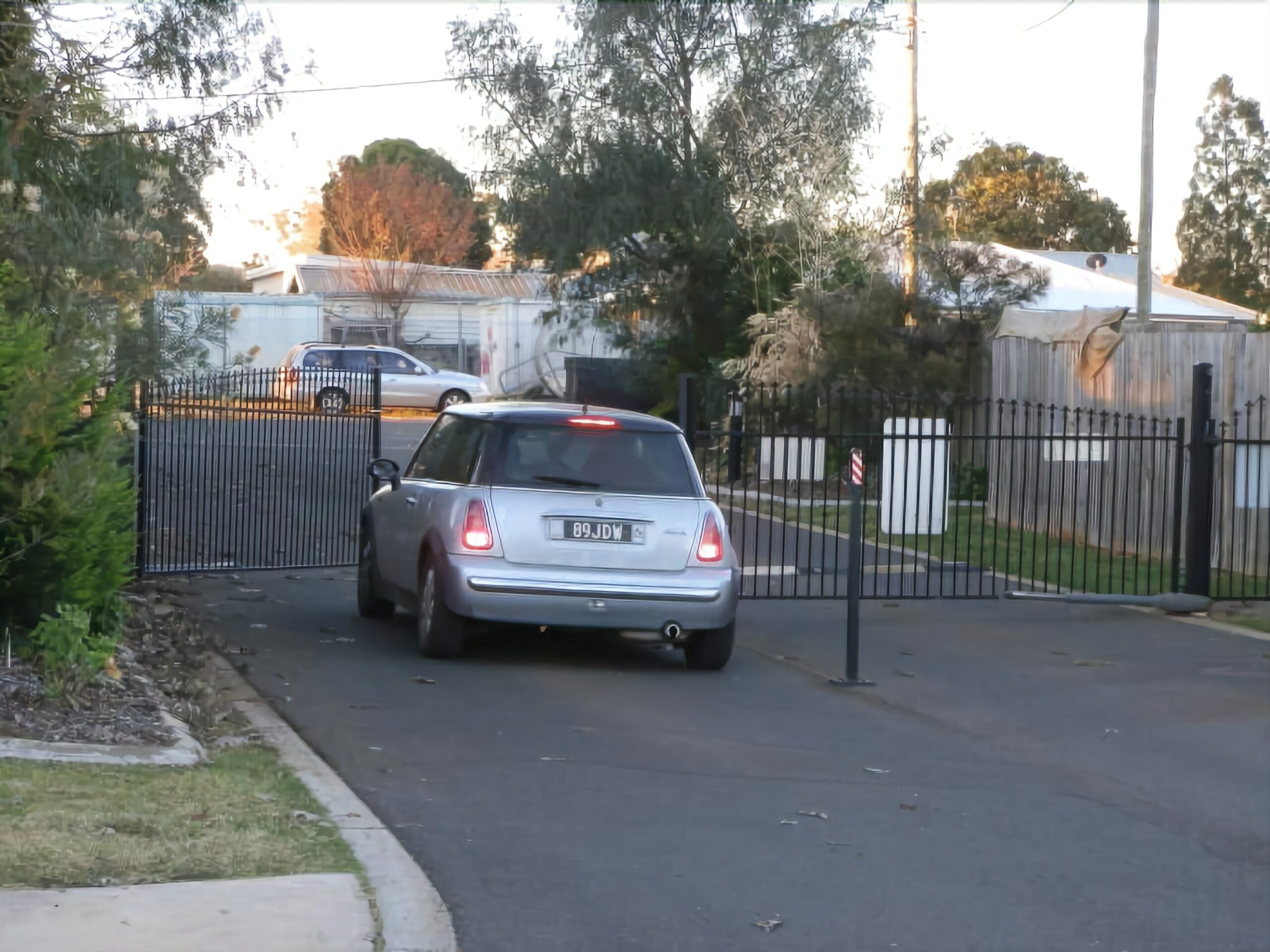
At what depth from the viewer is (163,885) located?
17.4ft

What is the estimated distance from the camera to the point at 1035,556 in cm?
1411

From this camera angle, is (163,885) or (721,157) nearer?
(163,885)

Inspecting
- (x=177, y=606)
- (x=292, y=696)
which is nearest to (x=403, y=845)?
(x=292, y=696)

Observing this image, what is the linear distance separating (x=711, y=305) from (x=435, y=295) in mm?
25793

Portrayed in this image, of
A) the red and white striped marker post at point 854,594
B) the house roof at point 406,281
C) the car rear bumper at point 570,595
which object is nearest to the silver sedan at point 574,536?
the car rear bumper at point 570,595

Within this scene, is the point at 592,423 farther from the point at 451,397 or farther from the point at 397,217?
the point at 397,217

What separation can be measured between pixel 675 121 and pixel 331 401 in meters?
13.0

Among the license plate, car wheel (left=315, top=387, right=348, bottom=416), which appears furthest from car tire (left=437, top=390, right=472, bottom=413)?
the license plate

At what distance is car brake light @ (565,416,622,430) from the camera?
10.2 metres

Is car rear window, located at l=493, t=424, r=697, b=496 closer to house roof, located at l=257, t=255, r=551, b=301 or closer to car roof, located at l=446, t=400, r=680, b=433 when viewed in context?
car roof, located at l=446, t=400, r=680, b=433

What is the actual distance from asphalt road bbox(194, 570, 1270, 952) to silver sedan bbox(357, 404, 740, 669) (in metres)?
0.40

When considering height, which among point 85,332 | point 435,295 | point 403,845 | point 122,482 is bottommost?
point 403,845

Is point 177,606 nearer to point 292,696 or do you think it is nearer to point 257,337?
point 292,696

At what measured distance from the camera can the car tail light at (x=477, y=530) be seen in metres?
9.80
